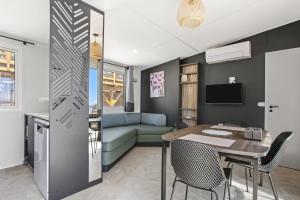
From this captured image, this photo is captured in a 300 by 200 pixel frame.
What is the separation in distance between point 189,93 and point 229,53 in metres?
1.44

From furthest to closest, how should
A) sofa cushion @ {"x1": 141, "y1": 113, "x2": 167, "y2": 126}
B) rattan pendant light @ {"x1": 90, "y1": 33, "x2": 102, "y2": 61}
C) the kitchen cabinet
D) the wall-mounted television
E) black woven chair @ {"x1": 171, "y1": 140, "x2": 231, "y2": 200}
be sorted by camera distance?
sofa cushion @ {"x1": 141, "y1": 113, "x2": 167, "y2": 126} < the wall-mounted television < the kitchen cabinet < rattan pendant light @ {"x1": 90, "y1": 33, "x2": 102, "y2": 61} < black woven chair @ {"x1": 171, "y1": 140, "x2": 231, "y2": 200}

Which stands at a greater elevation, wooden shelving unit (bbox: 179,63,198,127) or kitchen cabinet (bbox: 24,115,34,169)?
wooden shelving unit (bbox: 179,63,198,127)

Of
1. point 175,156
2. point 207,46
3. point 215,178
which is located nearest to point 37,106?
point 175,156

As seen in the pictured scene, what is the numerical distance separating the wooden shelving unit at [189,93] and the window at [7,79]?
3.70m

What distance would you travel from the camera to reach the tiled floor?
7.24 ft

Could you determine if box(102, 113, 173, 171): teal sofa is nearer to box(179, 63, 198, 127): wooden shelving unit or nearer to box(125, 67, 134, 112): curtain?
box(125, 67, 134, 112): curtain

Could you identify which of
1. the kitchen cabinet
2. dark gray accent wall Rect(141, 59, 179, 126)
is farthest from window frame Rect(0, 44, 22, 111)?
dark gray accent wall Rect(141, 59, 179, 126)

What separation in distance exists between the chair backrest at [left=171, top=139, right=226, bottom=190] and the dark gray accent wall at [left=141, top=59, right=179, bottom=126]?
11.4ft

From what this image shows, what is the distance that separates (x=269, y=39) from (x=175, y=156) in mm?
3295

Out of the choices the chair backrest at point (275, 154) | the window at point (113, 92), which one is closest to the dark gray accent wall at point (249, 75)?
the chair backrest at point (275, 154)

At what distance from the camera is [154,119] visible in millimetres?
5098

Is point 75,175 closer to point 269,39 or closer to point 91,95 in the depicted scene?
point 91,95

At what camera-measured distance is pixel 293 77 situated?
3.26 metres

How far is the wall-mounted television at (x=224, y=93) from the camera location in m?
3.87
